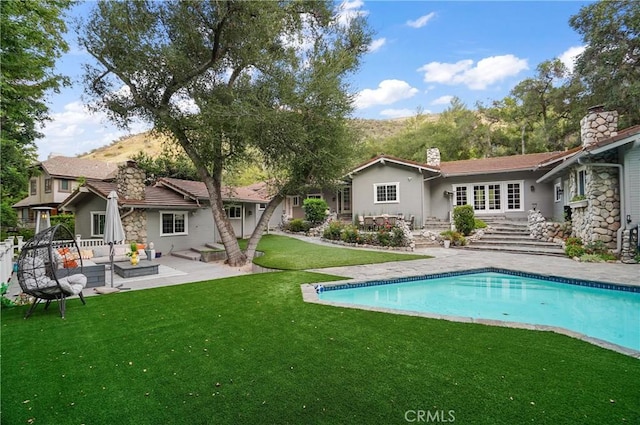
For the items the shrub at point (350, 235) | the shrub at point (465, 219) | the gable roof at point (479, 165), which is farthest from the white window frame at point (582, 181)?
the shrub at point (350, 235)

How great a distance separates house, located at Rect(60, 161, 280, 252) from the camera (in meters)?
15.0

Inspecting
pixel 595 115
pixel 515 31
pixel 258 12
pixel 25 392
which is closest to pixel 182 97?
pixel 258 12

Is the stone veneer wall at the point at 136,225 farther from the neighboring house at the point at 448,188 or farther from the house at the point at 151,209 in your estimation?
the neighboring house at the point at 448,188

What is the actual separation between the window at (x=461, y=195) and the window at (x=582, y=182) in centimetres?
688

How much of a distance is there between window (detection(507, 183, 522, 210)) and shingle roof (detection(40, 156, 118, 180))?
29.3 metres

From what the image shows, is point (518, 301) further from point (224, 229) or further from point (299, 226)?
point (299, 226)

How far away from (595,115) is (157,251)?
19462 mm

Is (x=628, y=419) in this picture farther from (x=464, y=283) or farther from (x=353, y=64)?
(x=353, y=64)

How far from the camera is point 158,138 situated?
12.7m

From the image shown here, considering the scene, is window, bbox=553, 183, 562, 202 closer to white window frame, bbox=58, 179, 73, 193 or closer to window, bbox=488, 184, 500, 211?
window, bbox=488, 184, 500, 211

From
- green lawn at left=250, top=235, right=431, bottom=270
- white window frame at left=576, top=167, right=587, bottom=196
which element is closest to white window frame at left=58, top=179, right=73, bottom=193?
green lawn at left=250, top=235, right=431, bottom=270

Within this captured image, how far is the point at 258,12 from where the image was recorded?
1040 centimetres

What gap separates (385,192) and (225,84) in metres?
11.6
